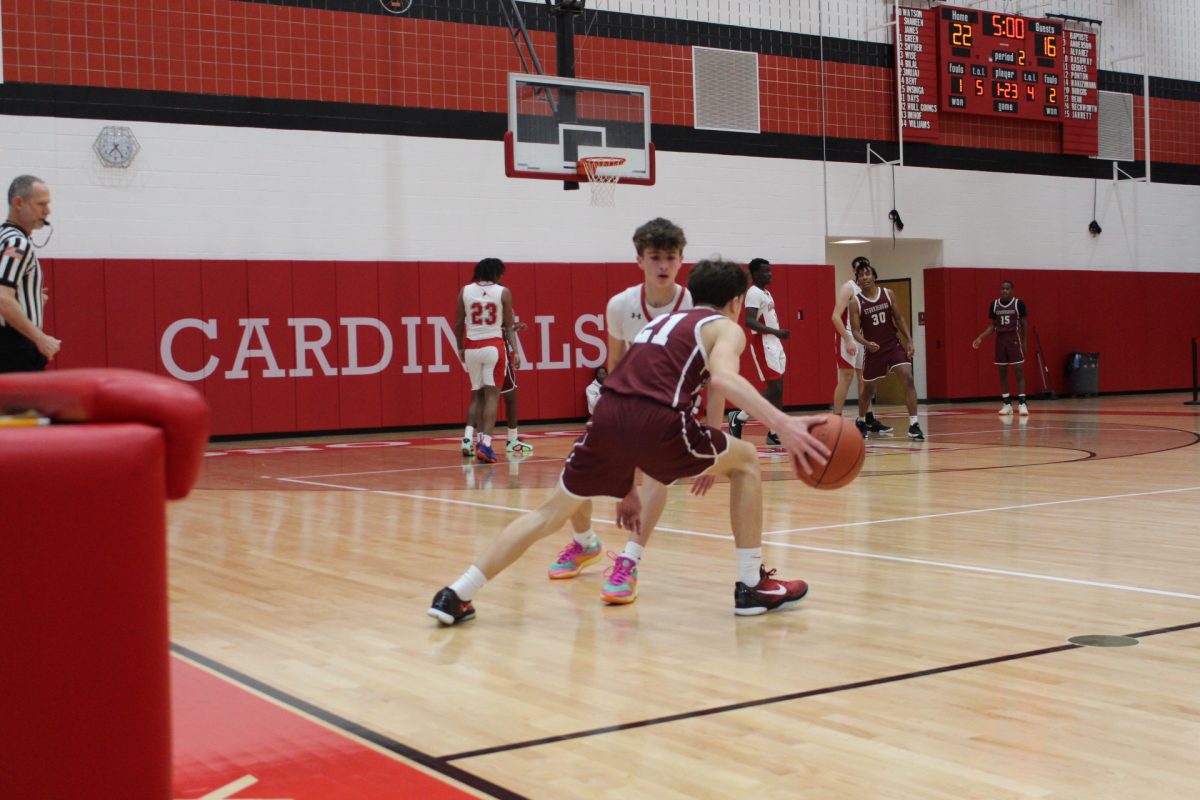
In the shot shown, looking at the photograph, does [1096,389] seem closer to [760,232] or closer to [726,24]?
[760,232]

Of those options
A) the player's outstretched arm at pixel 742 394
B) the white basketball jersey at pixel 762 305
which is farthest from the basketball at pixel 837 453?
the white basketball jersey at pixel 762 305

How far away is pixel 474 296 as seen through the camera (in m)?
11.2

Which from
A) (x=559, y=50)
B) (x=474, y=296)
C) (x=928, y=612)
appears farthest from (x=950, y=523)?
(x=559, y=50)

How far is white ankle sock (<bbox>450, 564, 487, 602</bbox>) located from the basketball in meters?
1.13

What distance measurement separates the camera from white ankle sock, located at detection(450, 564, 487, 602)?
14.5 ft

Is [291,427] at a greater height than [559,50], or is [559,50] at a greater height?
[559,50]

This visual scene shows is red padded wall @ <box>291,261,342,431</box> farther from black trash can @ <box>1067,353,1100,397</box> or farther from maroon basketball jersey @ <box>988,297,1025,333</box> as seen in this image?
black trash can @ <box>1067,353,1100,397</box>

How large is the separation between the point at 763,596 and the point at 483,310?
7.03m

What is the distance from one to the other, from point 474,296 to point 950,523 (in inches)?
218

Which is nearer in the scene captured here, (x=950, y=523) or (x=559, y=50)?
(x=950, y=523)

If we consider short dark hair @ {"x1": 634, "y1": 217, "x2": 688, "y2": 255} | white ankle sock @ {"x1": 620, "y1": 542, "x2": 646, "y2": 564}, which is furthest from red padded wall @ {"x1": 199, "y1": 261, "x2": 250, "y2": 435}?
short dark hair @ {"x1": 634, "y1": 217, "x2": 688, "y2": 255}

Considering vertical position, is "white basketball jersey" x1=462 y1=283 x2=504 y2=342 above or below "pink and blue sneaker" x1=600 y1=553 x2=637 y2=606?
above

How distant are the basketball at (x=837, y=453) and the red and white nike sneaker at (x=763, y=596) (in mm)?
503

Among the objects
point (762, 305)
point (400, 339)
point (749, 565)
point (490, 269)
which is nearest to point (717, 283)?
point (749, 565)
